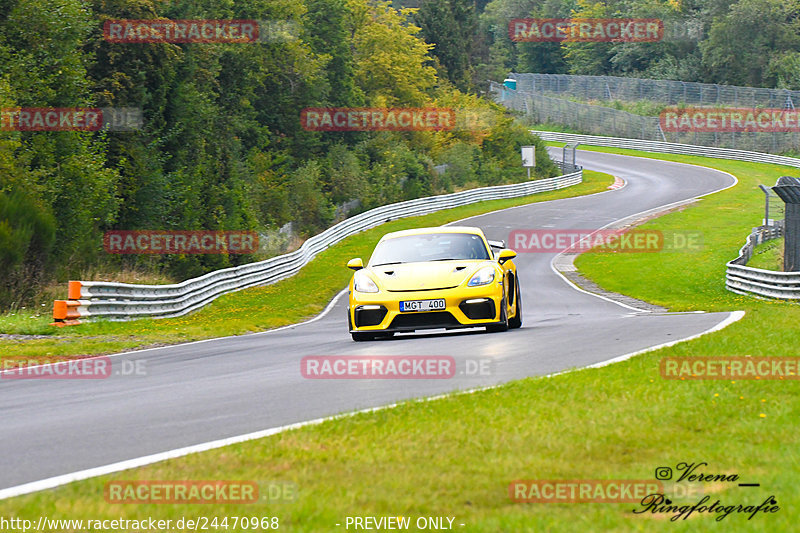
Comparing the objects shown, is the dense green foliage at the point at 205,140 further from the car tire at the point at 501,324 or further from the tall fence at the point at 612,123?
the tall fence at the point at 612,123

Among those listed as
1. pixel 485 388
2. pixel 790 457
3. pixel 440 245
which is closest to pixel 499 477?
pixel 790 457

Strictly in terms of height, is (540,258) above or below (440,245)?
below

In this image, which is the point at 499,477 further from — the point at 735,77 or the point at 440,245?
the point at 735,77

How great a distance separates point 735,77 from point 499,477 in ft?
321

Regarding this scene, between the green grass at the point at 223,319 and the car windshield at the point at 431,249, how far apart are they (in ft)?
13.8

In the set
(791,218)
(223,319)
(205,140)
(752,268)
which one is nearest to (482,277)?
(223,319)

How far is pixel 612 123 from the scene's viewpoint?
95.2 metres

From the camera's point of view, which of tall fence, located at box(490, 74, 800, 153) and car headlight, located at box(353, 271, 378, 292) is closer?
car headlight, located at box(353, 271, 378, 292)

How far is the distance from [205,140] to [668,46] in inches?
2933

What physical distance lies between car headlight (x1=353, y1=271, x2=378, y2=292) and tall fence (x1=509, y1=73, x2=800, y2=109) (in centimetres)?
7371

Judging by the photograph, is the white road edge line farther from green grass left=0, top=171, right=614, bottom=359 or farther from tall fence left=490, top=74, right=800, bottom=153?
tall fence left=490, top=74, right=800, bottom=153

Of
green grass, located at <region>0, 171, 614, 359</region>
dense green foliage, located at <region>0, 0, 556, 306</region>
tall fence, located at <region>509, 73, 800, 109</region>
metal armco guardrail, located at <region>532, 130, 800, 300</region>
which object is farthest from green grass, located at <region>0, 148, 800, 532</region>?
tall fence, located at <region>509, 73, 800, 109</region>

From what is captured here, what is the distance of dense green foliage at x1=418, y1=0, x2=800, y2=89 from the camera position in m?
89.6

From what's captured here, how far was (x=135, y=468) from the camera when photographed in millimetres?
5891
